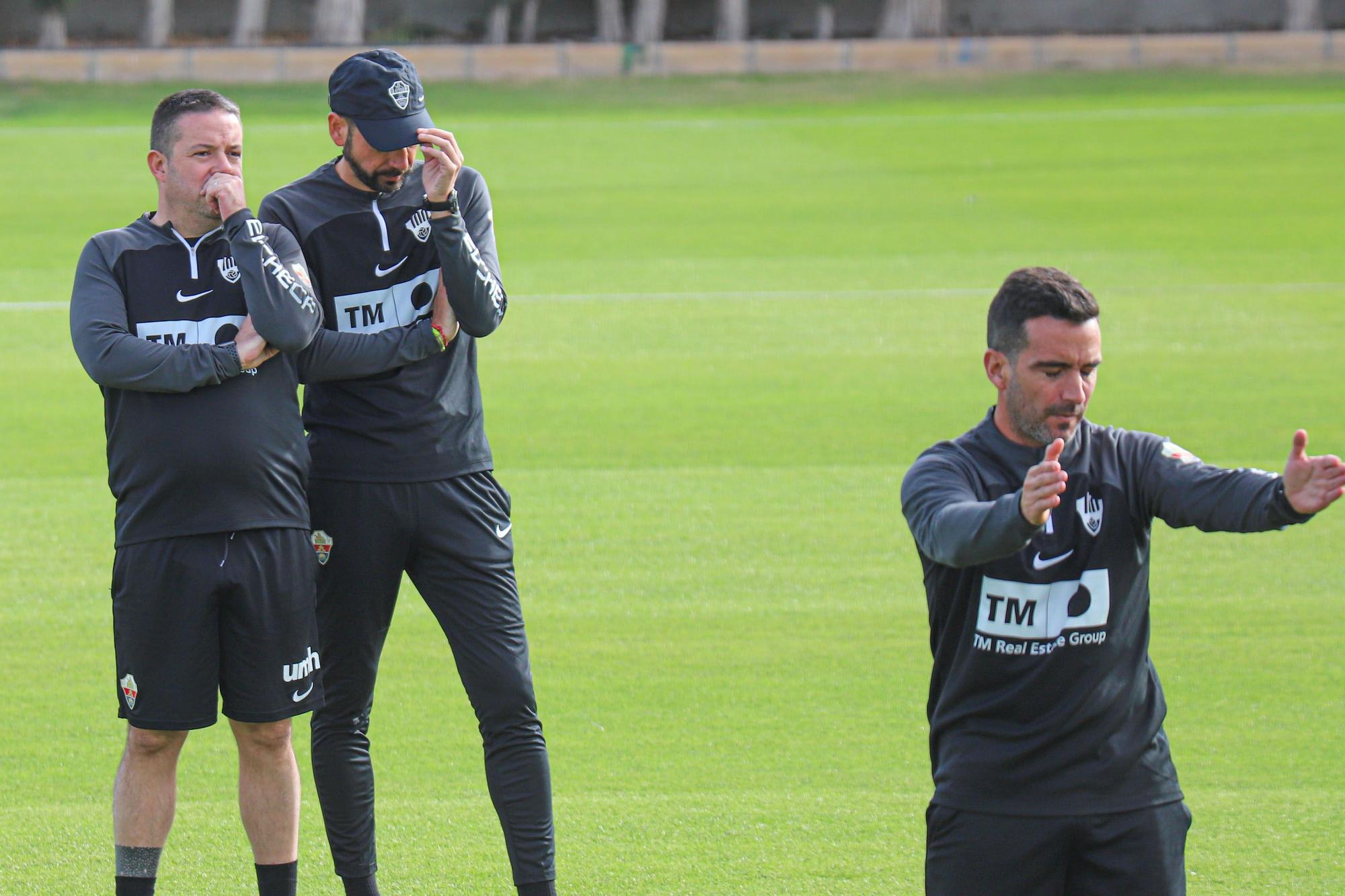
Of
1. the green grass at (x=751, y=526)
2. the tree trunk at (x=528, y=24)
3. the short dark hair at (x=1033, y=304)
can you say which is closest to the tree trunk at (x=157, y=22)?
the tree trunk at (x=528, y=24)

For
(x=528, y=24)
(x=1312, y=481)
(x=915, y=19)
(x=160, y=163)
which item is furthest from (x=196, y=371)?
(x=528, y=24)

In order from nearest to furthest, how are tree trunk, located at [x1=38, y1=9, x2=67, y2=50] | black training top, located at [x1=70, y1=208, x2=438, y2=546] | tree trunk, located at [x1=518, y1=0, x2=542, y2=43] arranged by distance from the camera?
black training top, located at [x1=70, y1=208, x2=438, y2=546], tree trunk, located at [x1=38, y1=9, x2=67, y2=50], tree trunk, located at [x1=518, y1=0, x2=542, y2=43]

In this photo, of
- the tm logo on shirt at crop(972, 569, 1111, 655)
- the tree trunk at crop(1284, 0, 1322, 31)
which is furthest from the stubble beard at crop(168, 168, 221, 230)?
the tree trunk at crop(1284, 0, 1322, 31)

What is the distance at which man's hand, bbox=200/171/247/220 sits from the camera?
13.8ft

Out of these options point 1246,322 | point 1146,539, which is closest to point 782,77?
point 1246,322

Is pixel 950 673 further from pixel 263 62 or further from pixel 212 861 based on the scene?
pixel 263 62

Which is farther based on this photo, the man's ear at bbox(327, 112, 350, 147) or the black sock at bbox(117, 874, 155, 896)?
the man's ear at bbox(327, 112, 350, 147)

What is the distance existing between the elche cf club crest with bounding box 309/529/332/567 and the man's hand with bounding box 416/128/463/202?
38.2 inches

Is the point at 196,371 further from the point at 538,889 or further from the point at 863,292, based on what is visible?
the point at 863,292

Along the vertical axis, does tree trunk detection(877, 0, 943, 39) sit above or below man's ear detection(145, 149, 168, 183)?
above

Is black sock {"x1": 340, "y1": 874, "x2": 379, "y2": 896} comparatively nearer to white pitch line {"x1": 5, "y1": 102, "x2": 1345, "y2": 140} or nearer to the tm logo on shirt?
the tm logo on shirt

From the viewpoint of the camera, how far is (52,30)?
147ft

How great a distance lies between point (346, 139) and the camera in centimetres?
455

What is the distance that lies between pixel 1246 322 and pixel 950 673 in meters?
11.5
